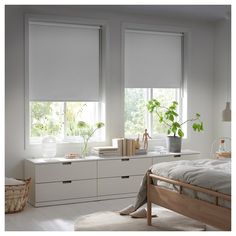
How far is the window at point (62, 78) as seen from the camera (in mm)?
5445

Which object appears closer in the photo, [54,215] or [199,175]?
[199,175]

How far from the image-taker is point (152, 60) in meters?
6.22

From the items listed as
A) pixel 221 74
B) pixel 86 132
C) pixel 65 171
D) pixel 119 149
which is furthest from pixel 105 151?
pixel 221 74

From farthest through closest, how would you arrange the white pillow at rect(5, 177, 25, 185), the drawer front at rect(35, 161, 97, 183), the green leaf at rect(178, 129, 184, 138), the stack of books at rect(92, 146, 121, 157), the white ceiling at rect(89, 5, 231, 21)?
the green leaf at rect(178, 129, 184, 138) < the white ceiling at rect(89, 5, 231, 21) < the stack of books at rect(92, 146, 121, 157) < the drawer front at rect(35, 161, 97, 183) < the white pillow at rect(5, 177, 25, 185)

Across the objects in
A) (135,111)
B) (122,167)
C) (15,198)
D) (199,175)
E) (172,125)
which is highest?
(135,111)

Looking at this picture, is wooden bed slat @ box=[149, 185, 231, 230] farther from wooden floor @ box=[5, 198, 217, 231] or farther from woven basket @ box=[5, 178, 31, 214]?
woven basket @ box=[5, 178, 31, 214]

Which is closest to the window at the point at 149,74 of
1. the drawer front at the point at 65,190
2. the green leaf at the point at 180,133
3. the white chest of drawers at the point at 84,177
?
the green leaf at the point at 180,133

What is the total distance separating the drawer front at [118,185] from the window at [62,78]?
671mm

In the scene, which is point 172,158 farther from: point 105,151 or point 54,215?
point 54,215

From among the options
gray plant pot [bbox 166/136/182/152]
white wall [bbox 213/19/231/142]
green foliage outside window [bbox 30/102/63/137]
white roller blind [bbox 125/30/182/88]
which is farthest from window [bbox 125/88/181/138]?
green foliage outside window [bbox 30/102/63/137]

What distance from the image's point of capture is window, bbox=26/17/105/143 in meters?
5.45

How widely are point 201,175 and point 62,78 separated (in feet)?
8.68

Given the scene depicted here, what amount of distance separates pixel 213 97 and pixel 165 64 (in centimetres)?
96

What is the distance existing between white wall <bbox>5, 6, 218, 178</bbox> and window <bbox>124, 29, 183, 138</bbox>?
16 cm
